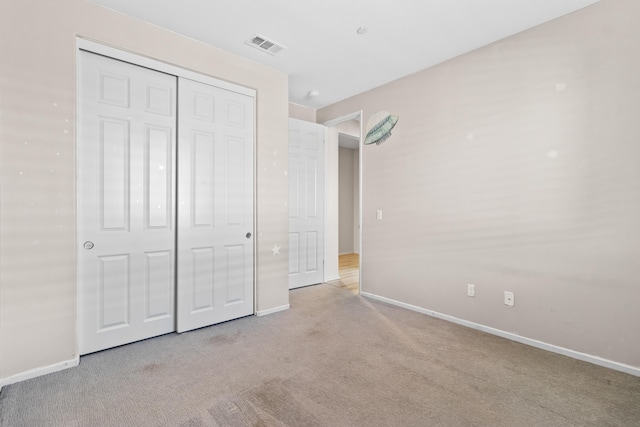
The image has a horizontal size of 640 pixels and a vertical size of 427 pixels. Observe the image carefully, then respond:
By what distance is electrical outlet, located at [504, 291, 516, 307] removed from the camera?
2705 millimetres

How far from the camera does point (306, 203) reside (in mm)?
4469

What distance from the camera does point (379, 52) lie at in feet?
9.84

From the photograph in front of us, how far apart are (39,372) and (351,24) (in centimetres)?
349

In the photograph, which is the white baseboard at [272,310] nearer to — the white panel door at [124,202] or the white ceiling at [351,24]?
the white panel door at [124,202]

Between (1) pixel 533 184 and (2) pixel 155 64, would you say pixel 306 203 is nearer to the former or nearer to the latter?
(2) pixel 155 64

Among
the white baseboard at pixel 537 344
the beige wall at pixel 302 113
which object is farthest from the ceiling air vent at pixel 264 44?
the white baseboard at pixel 537 344

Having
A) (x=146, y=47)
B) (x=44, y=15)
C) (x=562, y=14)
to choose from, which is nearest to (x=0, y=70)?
(x=44, y=15)

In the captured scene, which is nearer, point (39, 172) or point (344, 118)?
point (39, 172)

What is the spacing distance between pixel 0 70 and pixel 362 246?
3.67 metres

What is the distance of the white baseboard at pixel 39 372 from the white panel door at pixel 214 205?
78 cm

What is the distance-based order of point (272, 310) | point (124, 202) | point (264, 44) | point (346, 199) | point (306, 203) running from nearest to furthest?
1. point (124, 202)
2. point (264, 44)
3. point (272, 310)
4. point (306, 203)
5. point (346, 199)

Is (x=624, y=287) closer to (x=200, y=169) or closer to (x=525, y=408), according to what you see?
(x=525, y=408)

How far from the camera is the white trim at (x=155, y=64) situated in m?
2.31

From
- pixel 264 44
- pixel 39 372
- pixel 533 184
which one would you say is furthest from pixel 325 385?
pixel 264 44
